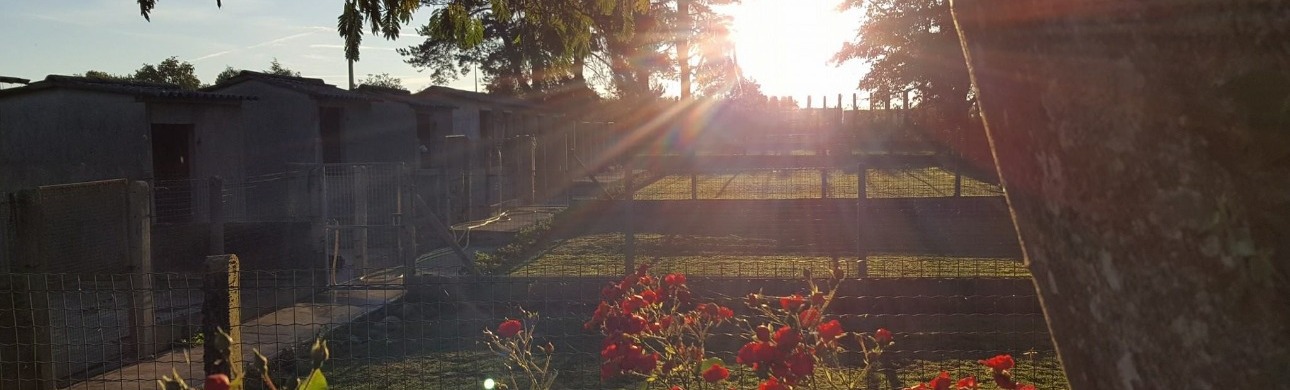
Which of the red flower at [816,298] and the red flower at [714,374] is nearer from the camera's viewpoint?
the red flower at [714,374]

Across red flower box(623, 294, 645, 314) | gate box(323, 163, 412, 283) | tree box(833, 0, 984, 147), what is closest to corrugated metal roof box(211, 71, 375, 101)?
gate box(323, 163, 412, 283)

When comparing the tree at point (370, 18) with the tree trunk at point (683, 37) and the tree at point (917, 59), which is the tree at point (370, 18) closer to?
the tree at point (917, 59)

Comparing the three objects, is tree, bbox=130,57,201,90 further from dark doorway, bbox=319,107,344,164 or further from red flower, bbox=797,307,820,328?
red flower, bbox=797,307,820,328

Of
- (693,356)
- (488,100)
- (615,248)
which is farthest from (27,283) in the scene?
(488,100)

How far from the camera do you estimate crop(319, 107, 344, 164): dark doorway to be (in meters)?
21.4

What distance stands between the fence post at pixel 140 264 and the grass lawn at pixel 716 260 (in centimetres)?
394

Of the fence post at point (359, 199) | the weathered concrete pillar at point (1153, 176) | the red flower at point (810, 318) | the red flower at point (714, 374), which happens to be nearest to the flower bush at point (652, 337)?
the red flower at point (714, 374)

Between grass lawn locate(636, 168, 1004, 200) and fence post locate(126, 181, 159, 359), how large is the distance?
10838mm

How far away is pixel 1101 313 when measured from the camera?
4.06 ft

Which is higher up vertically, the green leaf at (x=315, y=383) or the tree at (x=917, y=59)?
the tree at (x=917, y=59)

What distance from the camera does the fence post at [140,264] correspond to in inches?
267

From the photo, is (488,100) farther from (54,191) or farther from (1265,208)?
(1265,208)

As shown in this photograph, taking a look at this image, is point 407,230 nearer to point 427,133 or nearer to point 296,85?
point 296,85

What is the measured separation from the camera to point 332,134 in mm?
21734
